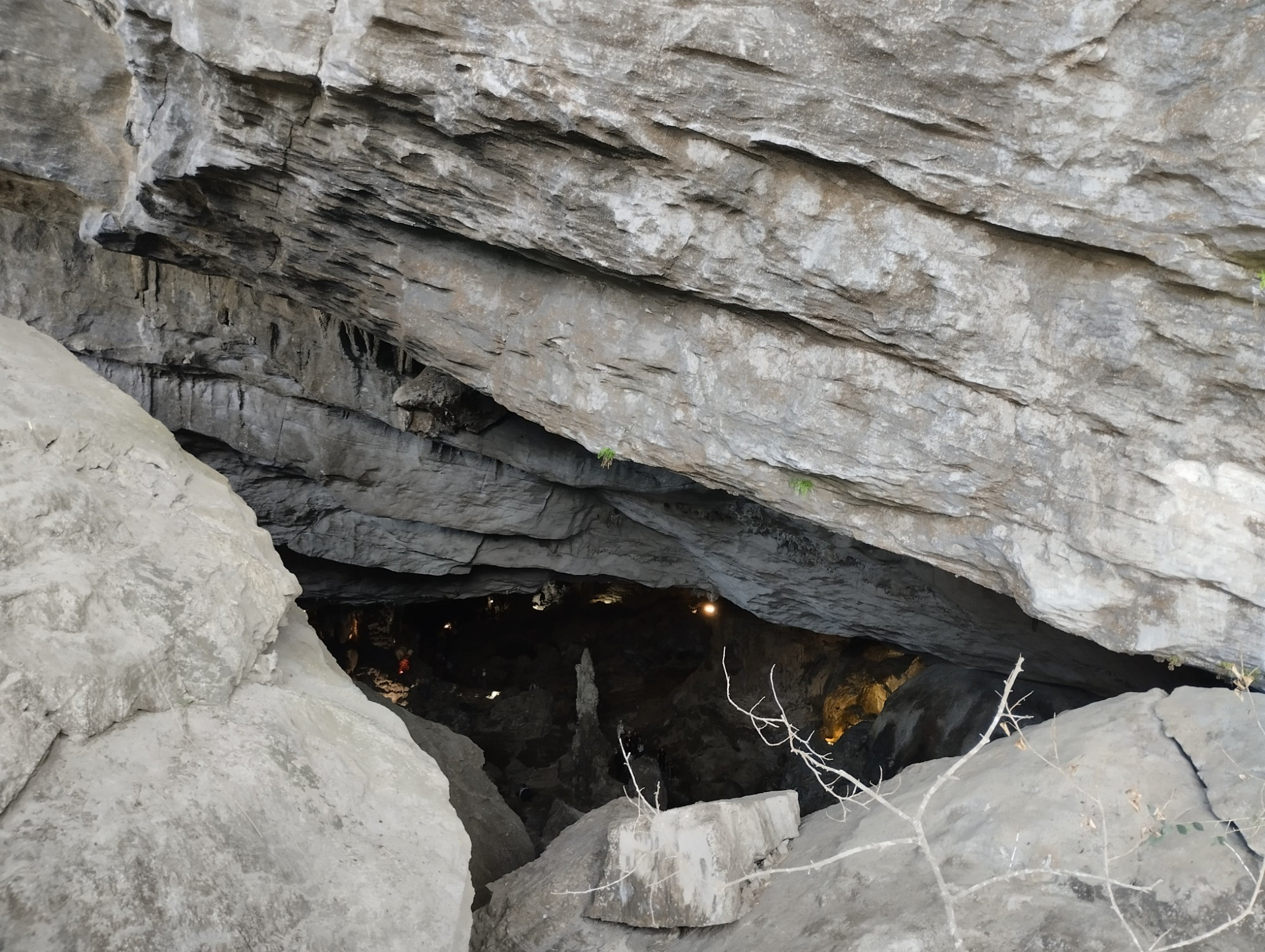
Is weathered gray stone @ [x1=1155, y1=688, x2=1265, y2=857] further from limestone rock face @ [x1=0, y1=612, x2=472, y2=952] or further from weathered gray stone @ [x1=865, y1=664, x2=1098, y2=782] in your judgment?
weathered gray stone @ [x1=865, y1=664, x2=1098, y2=782]

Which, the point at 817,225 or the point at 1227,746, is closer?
the point at 1227,746

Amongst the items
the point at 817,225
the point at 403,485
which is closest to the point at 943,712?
the point at 403,485

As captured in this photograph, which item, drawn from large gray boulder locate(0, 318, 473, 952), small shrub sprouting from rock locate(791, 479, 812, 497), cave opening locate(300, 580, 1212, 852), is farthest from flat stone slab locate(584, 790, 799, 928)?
cave opening locate(300, 580, 1212, 852)

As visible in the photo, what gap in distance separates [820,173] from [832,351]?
107 centimetres

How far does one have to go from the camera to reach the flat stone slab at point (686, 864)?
14.6 feet

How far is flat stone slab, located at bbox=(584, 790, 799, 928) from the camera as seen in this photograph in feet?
14.6

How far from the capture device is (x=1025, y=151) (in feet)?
11.6

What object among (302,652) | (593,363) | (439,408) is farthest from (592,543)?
(302,652)

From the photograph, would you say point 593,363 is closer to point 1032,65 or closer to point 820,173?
point 820,173

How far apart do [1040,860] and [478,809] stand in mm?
5036

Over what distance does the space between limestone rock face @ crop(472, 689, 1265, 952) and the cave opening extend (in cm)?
388

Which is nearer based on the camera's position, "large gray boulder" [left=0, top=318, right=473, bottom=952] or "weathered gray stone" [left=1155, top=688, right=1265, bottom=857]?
"large gray boulder" [left=0, top=318, right=473, bottom=952]

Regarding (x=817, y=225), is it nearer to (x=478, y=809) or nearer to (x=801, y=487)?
(x=801, y=487)

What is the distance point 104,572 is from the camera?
3.51 meters
